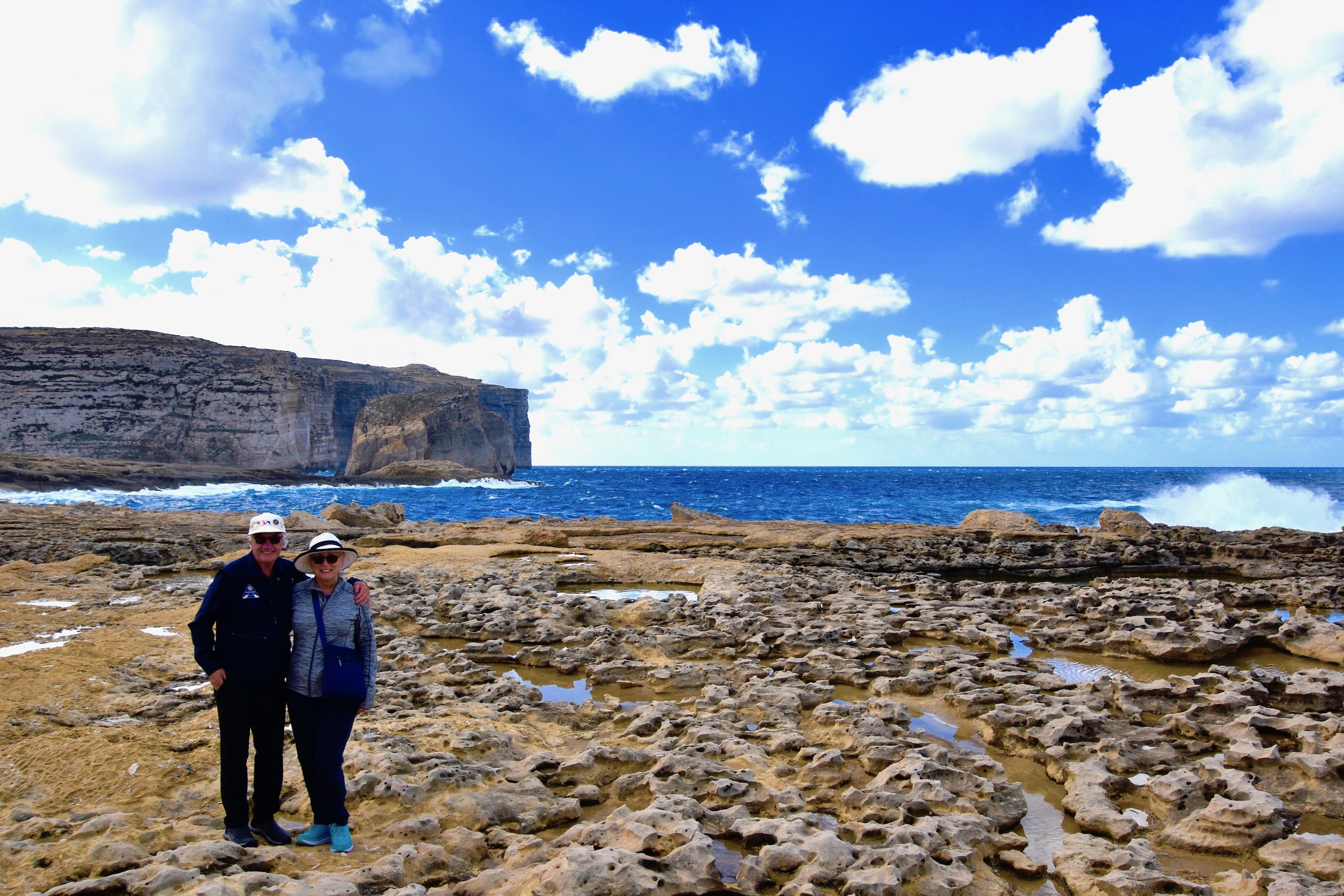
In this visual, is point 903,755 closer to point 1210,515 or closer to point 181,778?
point 181,778

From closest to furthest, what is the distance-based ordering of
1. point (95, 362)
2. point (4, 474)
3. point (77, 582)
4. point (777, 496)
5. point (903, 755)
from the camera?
point (903, 755) < point (77, 582) < point (4, 474) < point (777, 496) < point (95, 362)

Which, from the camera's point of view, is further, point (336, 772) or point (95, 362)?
point (95, 362)

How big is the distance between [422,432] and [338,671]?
10743cm

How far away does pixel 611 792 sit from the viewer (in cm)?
588

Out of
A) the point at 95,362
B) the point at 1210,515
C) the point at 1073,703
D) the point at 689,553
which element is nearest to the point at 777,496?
the point at 1210,515

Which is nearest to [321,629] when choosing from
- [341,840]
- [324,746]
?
[324,746]

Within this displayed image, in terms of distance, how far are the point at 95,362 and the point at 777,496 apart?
79.0 meters

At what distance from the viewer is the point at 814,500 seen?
63312 mm

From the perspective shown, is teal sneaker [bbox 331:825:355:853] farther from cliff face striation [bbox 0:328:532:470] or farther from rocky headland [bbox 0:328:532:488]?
cliff face striation [bbox 0:328:532:470]

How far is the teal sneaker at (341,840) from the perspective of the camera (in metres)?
4.56

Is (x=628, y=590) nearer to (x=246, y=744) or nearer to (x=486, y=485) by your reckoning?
(x=246, y=744)

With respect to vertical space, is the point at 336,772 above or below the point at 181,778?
above

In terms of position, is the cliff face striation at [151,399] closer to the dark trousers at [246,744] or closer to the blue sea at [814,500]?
the blue sea at [814,500]

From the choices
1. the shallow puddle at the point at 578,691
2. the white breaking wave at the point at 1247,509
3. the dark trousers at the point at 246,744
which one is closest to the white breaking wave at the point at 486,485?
the white breaking wave at the point at 1247,509
